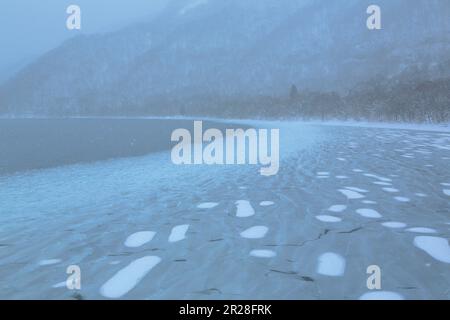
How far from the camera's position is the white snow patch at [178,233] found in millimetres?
4805

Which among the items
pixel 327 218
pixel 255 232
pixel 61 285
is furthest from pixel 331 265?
pixel 61 285

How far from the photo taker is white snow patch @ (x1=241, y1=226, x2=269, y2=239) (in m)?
4.84

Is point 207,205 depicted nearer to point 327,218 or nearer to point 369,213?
point 327,218

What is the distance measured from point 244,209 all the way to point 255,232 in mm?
1293

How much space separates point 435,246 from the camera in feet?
14.1

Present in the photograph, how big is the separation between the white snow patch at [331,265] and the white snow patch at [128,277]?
1813 mm

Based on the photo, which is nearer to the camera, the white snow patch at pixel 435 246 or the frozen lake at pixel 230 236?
the frozen lake at pixel 230 236

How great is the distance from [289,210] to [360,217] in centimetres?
118

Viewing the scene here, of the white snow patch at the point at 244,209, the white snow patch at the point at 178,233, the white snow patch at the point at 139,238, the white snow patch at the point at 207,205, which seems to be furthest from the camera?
the white snow patch at the point at 207,205

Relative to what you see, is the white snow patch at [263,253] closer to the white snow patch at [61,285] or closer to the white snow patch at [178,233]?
the white snow patch at [178,233]

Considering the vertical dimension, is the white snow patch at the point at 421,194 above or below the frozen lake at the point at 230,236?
above

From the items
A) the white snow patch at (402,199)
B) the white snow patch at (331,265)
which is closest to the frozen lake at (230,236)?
the white snow patch at (331,265)

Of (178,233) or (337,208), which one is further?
(337,208)
